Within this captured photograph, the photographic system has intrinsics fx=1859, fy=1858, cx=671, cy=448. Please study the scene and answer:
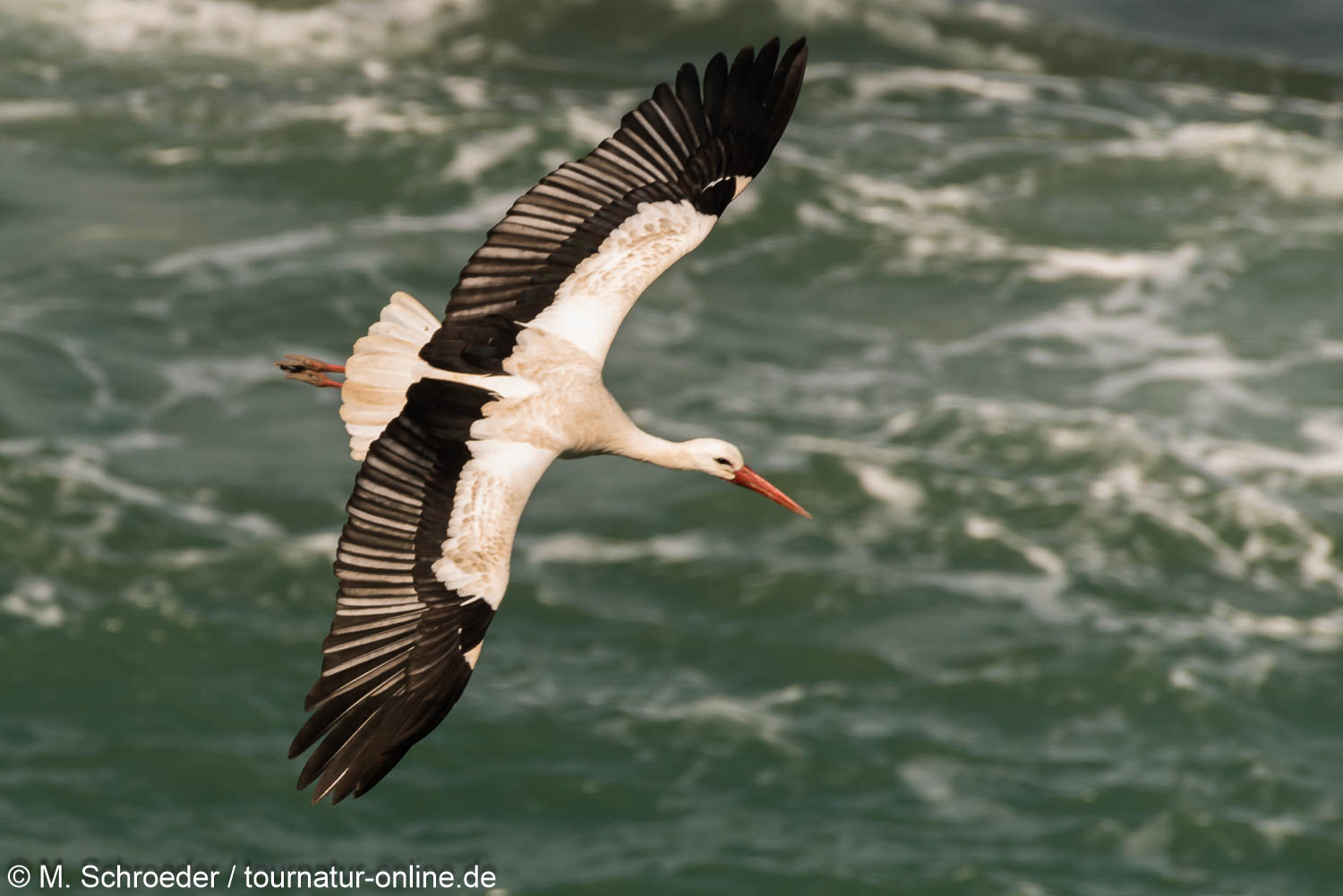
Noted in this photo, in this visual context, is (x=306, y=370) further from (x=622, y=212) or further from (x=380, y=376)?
(x=622, y=212)

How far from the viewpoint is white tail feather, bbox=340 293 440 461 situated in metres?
8.67

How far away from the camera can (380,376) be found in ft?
28.6

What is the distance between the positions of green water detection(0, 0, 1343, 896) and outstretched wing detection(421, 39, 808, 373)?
5.86m

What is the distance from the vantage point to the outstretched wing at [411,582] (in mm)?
7574

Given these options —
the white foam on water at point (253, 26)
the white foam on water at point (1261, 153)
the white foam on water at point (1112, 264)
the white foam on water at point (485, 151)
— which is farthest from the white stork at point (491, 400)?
the white foam on water at point (253, 26)

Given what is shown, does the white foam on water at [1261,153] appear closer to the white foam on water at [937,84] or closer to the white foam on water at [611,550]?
the white foam on water at [937,84]

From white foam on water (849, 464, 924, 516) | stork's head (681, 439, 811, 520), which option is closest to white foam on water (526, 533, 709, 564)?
white foam on water (849, 464, 924, 516)

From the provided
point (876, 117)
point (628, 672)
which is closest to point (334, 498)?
Result: point (628, 672)

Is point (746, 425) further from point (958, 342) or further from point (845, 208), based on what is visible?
point (845, 208)

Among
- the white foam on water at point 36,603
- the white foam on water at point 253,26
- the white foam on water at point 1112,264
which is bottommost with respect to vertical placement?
Result: the white foam on water at point 36,603

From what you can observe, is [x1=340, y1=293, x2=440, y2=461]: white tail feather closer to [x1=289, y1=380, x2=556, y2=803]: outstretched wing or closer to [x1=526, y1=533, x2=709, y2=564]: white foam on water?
[x1=289, y1=380, x2=556, y2=803]: outstretched wing

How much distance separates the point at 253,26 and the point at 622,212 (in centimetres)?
2040

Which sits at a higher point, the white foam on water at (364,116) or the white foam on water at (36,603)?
the white foam on water at (364,116)

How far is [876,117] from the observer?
26391mm
